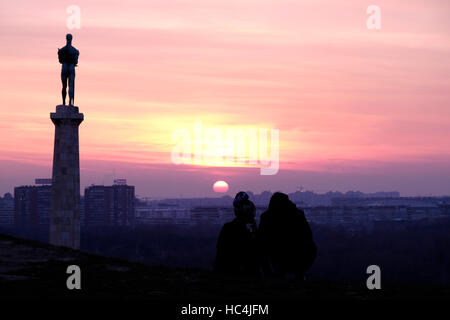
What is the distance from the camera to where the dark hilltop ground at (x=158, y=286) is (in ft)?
30.3

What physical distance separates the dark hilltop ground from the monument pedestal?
62.3 ft

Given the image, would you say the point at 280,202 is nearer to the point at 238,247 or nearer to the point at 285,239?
the point at 285,239

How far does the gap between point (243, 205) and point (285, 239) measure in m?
1.09

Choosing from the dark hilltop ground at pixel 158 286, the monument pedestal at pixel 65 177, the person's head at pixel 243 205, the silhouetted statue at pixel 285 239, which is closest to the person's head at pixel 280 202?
the silhouetted statue at pixel 285 239

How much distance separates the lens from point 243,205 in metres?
11.1

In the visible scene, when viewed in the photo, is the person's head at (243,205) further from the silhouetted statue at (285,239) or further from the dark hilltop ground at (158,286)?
the dark hilltop ground at (158,286)

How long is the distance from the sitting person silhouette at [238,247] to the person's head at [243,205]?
7 centimetres

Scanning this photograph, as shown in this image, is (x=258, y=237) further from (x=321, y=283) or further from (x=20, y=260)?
(x=20, y=260)

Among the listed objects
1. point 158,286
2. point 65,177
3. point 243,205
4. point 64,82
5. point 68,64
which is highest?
point 68,64

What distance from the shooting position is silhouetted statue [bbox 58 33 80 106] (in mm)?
32219

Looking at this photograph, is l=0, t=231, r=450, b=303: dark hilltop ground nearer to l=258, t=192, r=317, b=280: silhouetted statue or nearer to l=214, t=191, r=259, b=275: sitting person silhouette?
l=214, t=191, r=259, b=275: sitting person silhouette

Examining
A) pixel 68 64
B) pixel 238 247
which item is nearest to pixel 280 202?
pixel 238 247
